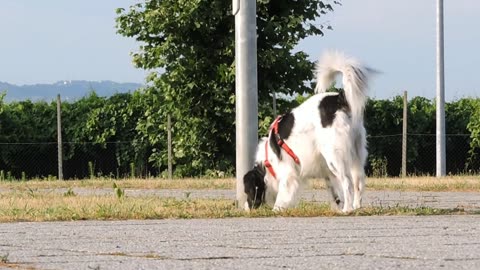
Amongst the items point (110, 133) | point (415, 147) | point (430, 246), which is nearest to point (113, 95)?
point (110, 133)

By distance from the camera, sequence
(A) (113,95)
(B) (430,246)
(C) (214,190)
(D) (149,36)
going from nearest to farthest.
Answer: (B) (430,246), (C) (214,190), (D) (149,36), (A) (113,95)

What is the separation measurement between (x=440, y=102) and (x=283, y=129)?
45.6 ft

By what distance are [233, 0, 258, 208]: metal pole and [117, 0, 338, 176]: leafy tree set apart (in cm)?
1140

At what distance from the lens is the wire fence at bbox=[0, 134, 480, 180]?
3000 cm

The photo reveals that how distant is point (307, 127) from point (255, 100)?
1.27 meters

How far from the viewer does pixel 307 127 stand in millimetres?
14180

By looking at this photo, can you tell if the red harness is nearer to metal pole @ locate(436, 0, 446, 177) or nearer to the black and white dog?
the black and white dog

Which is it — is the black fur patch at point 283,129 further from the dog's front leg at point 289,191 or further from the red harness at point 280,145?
the dog's front leg at point 289,191

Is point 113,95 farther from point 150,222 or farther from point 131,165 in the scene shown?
point 150,222

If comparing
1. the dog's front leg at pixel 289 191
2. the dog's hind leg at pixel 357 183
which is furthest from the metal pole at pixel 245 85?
the dog's hind leg at pixel 357 183

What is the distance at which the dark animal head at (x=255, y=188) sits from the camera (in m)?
14.9

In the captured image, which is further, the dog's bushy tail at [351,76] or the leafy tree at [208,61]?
the leafy tree at [208,61]

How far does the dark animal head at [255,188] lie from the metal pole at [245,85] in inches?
6.6

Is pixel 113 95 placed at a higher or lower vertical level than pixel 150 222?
higher
